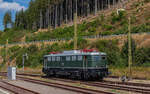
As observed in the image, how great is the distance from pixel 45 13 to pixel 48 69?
302ft

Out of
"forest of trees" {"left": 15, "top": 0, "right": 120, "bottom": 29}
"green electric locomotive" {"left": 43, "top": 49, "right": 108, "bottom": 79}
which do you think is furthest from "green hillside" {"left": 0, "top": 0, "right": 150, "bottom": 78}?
"forest of trees" {"left": 15, "top": 0, "right": 120, "bottom": 29}

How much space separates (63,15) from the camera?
123125 mm

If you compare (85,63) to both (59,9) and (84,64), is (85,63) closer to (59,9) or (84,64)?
(84,64)

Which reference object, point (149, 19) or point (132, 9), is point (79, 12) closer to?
point (132, 9)

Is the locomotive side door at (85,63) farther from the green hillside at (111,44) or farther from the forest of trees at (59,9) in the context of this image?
the forest of trees at (59,9)

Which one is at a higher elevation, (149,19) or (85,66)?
(149,19)

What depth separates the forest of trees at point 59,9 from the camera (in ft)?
360

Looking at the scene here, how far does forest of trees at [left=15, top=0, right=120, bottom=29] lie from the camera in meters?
110

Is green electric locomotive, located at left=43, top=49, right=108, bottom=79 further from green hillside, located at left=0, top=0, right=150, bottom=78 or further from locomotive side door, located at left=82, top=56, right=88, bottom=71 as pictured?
green hillside, located at left=0, top=0, right=150, bottom=78

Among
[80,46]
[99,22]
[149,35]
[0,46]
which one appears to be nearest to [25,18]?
[0,46]

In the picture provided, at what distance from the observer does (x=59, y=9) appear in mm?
123625

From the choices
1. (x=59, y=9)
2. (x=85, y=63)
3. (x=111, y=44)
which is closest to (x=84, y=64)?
(x=85, y=63)

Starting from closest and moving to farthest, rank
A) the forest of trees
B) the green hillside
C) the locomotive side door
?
the locomotive side door, the green hillside, the forest of trees

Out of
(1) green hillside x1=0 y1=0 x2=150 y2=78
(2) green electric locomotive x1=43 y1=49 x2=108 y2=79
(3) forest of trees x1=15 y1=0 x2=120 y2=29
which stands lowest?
(2) green electric locomotive x1=43 y1=49 x2=108 y2=79
